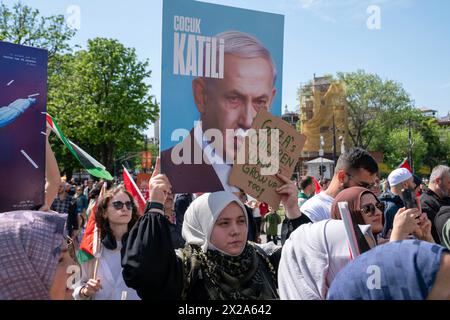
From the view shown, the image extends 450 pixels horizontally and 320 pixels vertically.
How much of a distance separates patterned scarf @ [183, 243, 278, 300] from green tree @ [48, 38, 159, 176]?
30.9 metres

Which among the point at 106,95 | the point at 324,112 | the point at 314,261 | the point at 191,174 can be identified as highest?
the point at 324,112

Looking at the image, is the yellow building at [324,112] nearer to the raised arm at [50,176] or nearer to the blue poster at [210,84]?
the blue poster at [210,84]

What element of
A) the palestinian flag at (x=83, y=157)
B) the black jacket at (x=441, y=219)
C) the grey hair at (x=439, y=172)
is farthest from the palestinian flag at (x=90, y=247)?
the grey hair at (x=439, y=172)

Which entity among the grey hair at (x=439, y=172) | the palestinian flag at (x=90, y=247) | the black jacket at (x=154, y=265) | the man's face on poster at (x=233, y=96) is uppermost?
the man's face on poster at (x=233, y=96)

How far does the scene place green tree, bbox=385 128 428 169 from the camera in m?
67.2

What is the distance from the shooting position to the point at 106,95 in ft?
110

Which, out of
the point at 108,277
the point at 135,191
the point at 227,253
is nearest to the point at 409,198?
the point at 227,253

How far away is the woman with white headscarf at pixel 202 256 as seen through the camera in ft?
7.75

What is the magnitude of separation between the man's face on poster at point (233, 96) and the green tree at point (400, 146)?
6703cm

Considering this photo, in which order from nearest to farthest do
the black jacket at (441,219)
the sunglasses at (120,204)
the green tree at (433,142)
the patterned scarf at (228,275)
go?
the patterned scarf at (228,275) → the black jacket at (441,219) → the sunglasses at (120,204) → the green tree at (433,142)

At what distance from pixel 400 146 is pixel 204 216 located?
7006 cm

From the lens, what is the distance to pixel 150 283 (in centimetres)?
234

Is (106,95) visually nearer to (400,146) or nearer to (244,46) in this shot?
(244,46)

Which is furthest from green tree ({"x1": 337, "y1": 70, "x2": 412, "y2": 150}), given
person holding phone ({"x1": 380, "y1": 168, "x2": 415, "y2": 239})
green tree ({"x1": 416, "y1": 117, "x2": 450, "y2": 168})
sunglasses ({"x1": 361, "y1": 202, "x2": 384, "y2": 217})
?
sunglasses ({"x1": 361, "y1": 202, "x2": 384, "y2": 217})
